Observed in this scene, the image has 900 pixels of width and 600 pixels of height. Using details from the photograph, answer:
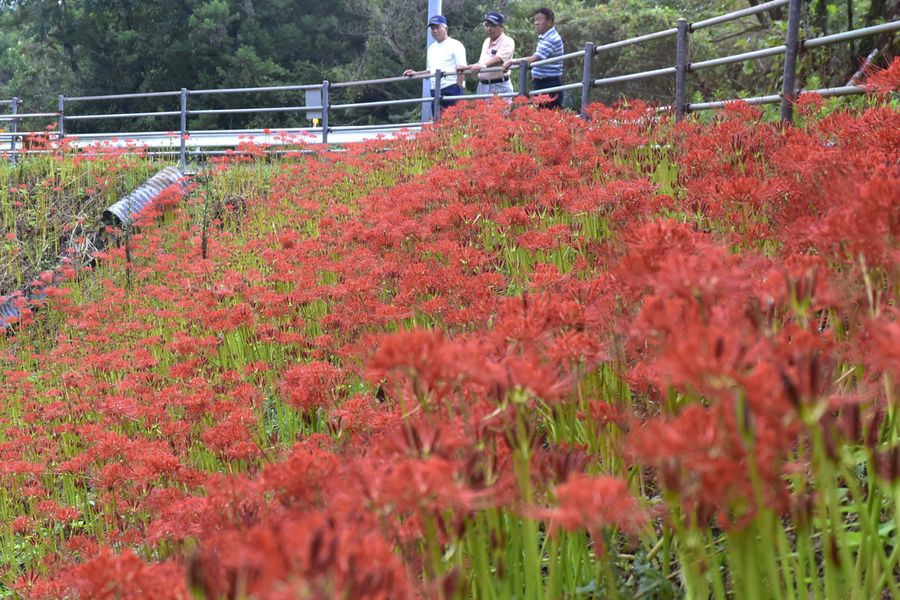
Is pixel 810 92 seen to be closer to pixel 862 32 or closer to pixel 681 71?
pixel 862 32

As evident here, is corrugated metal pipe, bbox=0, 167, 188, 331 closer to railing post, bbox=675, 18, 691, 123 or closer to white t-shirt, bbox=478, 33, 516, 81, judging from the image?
white t-shirt, bbox=478, 33, 516, 81

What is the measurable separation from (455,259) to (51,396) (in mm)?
3662

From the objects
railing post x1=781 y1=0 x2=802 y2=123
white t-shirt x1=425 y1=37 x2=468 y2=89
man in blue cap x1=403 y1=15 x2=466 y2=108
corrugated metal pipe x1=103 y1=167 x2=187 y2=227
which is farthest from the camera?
white t-shirt x1=425 y1=37 x2=468 y2=89

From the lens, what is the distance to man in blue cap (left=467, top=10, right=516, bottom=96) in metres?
9.83

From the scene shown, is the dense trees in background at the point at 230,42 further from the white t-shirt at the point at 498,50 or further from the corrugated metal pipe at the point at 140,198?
the corrugated metal pipe at the point at 140,198

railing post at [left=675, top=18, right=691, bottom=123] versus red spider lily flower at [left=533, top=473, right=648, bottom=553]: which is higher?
railing post at [left=675, top=18, right=691, bottom=123]

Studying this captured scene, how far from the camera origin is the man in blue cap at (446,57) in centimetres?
1093

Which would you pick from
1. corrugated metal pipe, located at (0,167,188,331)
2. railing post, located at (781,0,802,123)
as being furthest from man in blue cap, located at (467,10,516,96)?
railing post, located at (781,0,802,123)

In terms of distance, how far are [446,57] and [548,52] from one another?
213 cm

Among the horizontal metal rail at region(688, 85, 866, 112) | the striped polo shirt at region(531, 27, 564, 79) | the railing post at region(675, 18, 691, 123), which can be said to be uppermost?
the striped polo shirt at region(531, 27, 564, 79)

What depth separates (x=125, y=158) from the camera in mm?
12062

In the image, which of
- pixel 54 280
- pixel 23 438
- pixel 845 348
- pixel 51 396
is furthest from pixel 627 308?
pixel 54 280

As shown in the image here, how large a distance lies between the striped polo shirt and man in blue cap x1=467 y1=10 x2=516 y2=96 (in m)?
0.35

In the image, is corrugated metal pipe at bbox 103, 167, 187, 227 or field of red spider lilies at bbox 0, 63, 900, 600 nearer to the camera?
field of red spider lilies at bbox 0, 63, 900, 600
